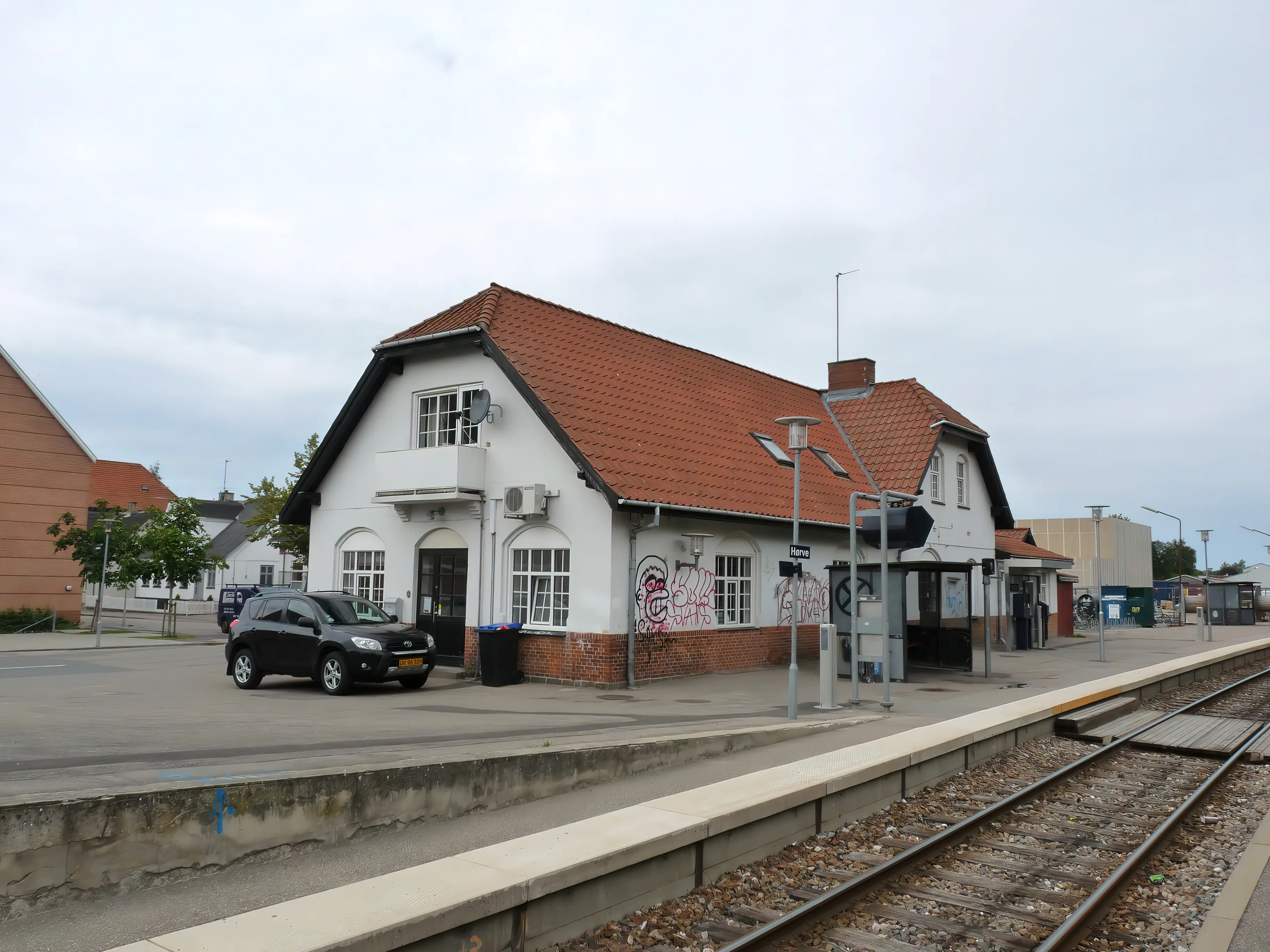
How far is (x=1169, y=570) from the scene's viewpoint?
133500mm

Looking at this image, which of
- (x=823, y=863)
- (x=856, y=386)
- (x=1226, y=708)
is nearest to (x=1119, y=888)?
(x=823, y=863)

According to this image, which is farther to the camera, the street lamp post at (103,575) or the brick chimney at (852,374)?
the brick chimney at (852,374)

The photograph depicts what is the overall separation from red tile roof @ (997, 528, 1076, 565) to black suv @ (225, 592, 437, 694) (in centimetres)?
2297

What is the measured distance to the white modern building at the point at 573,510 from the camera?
17500 millimetres

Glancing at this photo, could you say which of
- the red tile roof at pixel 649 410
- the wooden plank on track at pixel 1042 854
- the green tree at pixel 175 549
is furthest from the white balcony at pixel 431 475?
Answer: the green tree at pixel 175 549

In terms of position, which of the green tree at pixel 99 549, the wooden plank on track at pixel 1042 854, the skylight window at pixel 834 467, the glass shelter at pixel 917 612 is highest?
the skylight window at pixel 834 467

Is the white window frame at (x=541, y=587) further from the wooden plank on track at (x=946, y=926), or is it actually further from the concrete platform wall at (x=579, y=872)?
the wooden plank on track at (x=946, y=926)

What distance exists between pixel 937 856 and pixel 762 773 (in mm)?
1670

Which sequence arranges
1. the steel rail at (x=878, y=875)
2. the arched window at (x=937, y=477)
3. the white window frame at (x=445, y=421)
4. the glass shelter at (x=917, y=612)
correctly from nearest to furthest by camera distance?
1. the steel rail at (x=878, y=875)
2. the glass shelter at (x=917, y=612)
3. the white window frame at (x=445, y=421)
4. the arched window at (x=937, y=477)

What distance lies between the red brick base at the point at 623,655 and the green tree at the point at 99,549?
743 inches

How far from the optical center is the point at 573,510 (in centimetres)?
1767

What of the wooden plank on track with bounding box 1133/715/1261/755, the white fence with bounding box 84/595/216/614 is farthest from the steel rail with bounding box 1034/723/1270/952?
the white fence with bounding box 84/595/216/614

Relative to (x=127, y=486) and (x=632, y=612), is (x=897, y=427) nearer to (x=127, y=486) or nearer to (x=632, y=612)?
(x=632, y=612)

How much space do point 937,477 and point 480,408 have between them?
1529 centimetres
